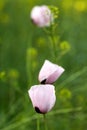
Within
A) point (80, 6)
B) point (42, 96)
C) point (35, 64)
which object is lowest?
point (80, 6)

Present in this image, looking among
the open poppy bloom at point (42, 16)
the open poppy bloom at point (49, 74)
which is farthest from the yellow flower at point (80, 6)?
the open poppy bloom at point (49, 74)

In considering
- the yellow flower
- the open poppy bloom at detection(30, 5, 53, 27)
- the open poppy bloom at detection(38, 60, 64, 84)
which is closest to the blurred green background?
the yellow flower

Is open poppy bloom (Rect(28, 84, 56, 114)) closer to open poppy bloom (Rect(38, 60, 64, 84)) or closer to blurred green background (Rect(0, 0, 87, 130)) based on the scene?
open poppy bloom (Rect(38, 60, 64, 84))

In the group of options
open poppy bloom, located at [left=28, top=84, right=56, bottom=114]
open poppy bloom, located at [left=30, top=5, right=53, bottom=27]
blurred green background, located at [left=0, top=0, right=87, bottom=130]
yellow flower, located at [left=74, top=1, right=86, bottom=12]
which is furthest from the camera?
yellow flower, located at [left=74, top=1, right=86, bottom=12]

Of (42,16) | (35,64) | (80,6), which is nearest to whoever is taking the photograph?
(42,16)

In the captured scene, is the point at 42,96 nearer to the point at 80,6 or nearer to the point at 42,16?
the point at 42,16

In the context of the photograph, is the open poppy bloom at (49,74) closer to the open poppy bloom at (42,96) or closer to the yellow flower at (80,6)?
the open poppy bloom at (42,96)

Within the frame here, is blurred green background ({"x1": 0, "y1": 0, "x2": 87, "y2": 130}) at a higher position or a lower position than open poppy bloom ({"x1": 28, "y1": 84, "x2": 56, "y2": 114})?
lower

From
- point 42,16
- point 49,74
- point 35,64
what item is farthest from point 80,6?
point 49,74
